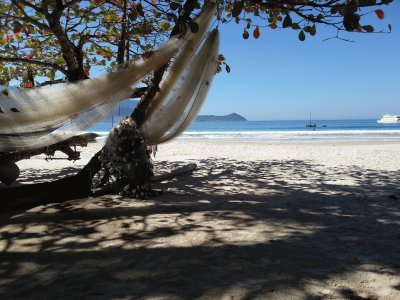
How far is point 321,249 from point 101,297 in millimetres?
1884

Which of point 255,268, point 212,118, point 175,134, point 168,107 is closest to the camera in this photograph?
point 255,268

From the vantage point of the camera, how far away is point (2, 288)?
241cm

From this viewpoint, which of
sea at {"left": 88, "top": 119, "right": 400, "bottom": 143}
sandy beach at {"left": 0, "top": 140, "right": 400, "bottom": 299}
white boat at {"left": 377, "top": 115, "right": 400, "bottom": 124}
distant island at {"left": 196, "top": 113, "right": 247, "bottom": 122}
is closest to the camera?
sandy beach at {"left": 0, "top": 140, "right": 400, "bottom": 299}

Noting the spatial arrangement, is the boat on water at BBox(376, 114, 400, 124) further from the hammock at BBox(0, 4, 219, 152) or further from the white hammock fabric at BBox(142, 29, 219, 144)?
the hammock at BBox(0, 4, 219, 152)

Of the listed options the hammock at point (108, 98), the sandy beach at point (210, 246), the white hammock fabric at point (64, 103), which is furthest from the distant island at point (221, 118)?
the white hammock fabric at point (64, 103)

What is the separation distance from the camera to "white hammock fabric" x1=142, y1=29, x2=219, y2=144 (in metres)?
4.29

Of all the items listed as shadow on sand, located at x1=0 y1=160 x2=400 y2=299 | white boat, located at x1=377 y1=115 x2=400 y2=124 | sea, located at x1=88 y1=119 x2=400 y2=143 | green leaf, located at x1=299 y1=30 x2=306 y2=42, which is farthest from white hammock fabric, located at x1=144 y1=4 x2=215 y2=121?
white boat, located at x1=377 y1=115 x2=400 y2=124

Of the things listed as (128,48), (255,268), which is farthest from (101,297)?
(128,48)

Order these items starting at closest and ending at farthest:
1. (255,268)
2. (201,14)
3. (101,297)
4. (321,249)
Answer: (101,297) < (255,268) < (321,249) < (201,14)

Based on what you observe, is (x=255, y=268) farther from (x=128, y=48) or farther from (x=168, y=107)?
(x=128, y=48)

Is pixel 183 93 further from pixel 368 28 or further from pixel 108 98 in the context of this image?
pixel 368 28

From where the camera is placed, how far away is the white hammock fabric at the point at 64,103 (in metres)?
3.53

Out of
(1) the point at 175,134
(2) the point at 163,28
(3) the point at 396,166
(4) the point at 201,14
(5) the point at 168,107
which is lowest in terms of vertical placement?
(3) the point at 396,166

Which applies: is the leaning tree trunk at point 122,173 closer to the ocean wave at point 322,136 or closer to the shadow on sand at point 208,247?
the shadow on sand at point 208,247
